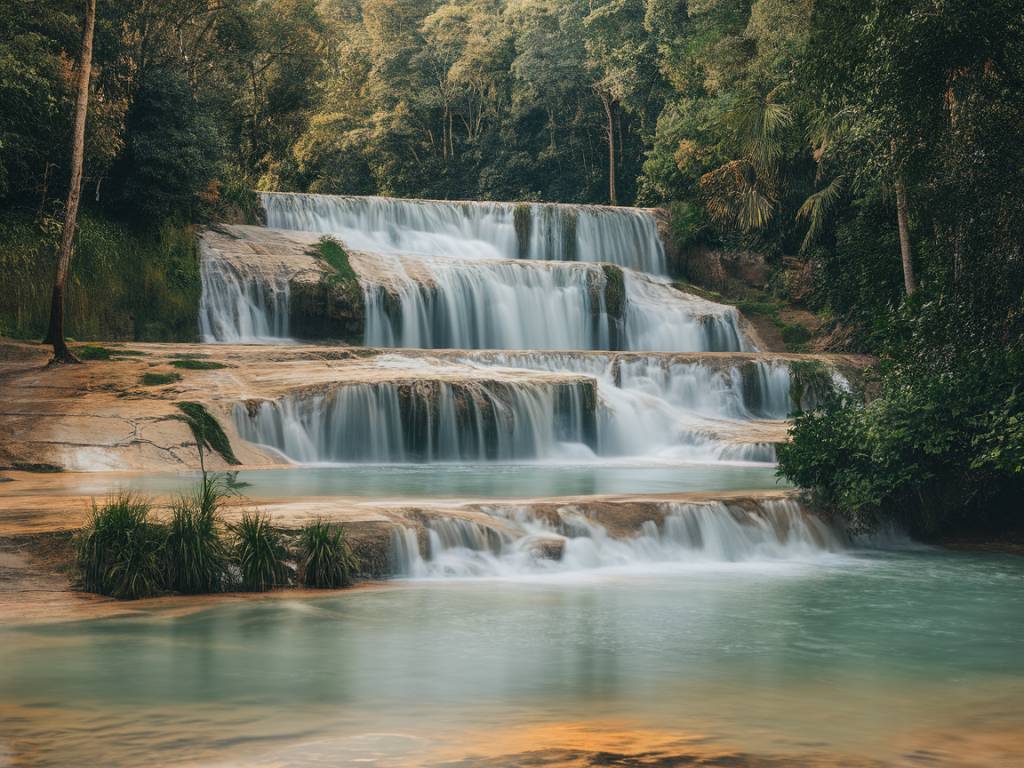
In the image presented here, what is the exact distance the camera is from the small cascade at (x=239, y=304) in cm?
2786

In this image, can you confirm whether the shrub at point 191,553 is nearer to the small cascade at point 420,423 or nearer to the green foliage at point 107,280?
the small cascade at point 420,423

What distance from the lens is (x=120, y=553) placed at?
961cm

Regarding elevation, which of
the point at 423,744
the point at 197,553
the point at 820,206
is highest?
the point at 820,206

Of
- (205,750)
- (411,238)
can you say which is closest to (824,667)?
(205,750)

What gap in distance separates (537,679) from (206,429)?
464 inches

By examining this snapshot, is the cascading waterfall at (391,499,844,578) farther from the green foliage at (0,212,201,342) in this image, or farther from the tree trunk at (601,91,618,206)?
the tree trunk at (601,91,618,206)

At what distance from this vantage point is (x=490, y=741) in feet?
20.4

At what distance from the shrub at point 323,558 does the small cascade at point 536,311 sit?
60.0 feet

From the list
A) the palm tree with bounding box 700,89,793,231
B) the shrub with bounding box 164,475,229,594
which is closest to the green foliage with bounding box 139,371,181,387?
the shrub with bounding box 164,475,229,594

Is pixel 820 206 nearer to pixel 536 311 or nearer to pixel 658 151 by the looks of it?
pixel 658 151

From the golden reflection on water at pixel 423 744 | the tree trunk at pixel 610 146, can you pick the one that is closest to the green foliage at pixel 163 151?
the golden reflection on water at pixel 423 744

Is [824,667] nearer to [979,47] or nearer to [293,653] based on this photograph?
[293,653]

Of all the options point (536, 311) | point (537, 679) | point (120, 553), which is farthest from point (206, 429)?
point (536, 311)

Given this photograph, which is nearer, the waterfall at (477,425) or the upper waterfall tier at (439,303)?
the waterfall at (477,425)
